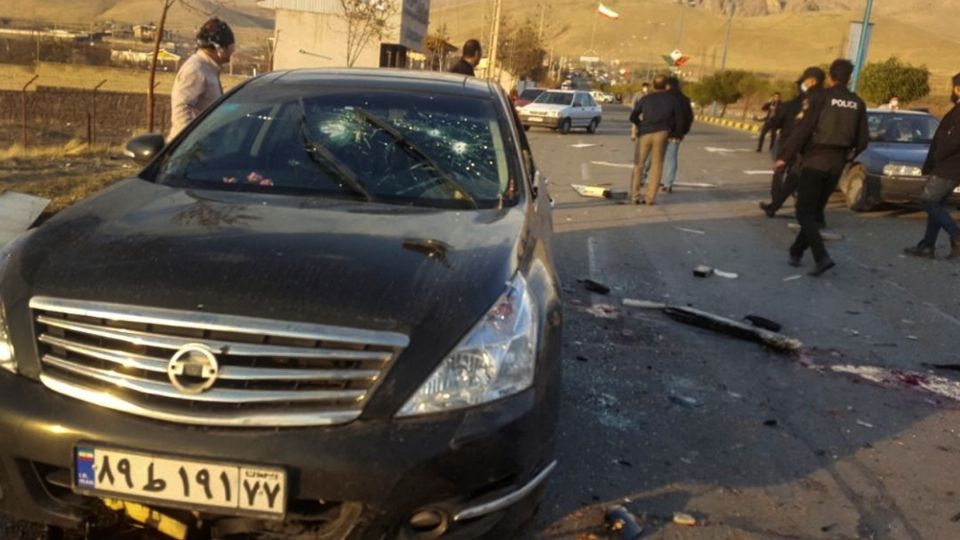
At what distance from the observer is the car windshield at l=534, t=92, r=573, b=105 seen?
2988 cm

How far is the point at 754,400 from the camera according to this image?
16.4 ft

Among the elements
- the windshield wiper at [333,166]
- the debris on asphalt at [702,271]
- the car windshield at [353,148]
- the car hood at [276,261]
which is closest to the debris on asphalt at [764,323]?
the debris on asphalt at [702,271]

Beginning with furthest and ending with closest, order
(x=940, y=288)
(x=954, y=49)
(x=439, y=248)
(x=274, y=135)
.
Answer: (x=954, y=49), (x=940, y=288), (x=274, y=135), (x=439, y=248)

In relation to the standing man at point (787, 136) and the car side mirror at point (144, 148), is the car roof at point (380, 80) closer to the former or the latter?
the car side mirror at point (144, 148)

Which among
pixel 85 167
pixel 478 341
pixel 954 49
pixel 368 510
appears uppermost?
pixel 954 49

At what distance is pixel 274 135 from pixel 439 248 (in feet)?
4.85

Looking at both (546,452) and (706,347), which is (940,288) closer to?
(706,347)

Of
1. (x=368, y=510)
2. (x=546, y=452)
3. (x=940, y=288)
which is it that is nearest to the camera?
(x=368, y=510)

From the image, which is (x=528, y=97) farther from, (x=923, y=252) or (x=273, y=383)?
(x=273, y=383)

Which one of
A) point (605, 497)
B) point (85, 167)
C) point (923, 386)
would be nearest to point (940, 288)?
point (923, 386)

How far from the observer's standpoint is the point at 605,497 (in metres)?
3.65

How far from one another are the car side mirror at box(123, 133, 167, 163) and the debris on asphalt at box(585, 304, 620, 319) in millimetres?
3270

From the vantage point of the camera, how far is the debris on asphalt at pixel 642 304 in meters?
6.78

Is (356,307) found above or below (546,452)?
above
